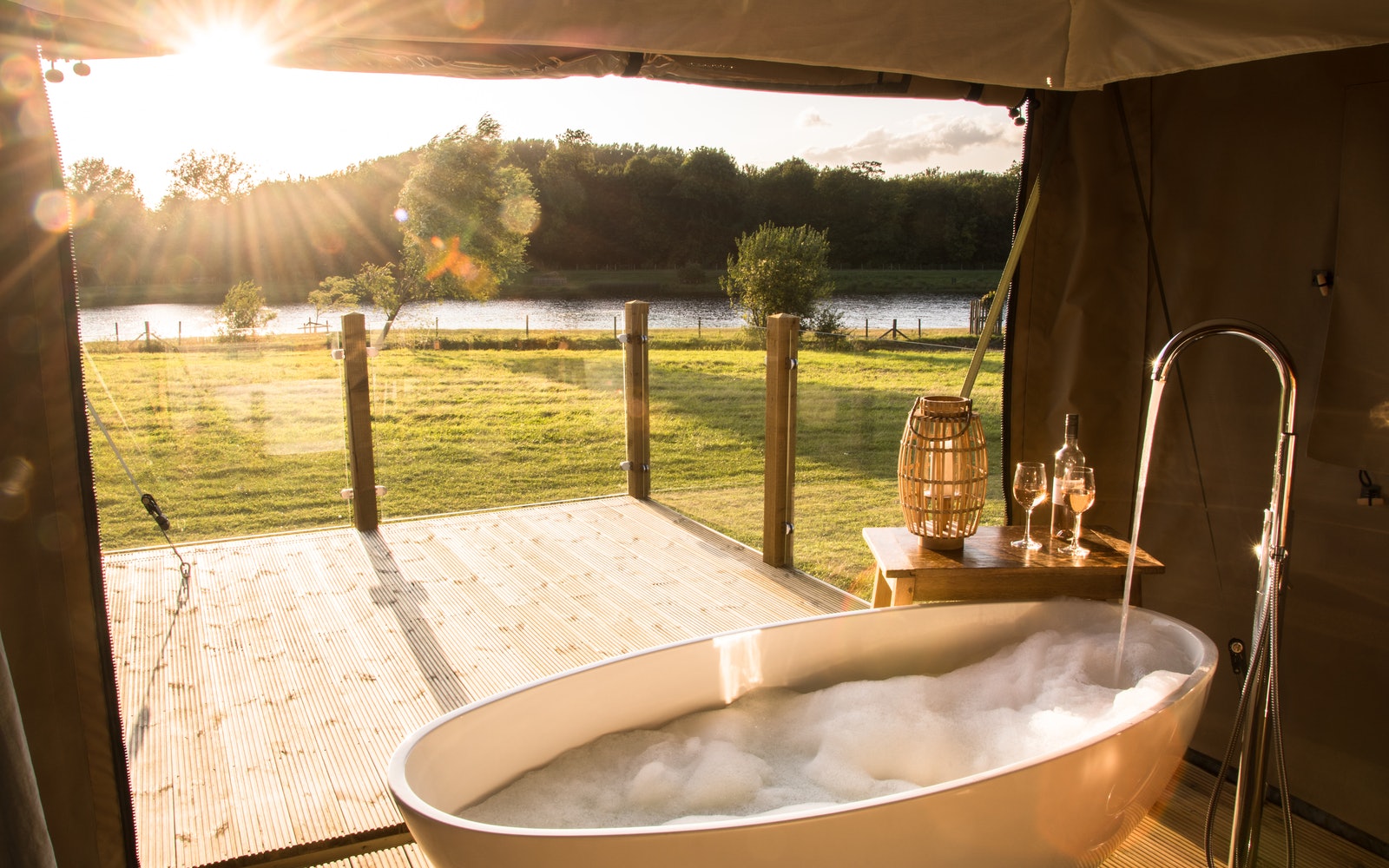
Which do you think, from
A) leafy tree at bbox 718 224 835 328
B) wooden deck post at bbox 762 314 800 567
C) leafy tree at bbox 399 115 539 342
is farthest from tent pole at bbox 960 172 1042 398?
leafy tree at bbox 399 115 539 342

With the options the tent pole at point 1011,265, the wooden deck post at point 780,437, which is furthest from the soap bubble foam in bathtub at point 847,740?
the wooden deck post at point 780,437

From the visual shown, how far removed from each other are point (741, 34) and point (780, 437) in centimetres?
189

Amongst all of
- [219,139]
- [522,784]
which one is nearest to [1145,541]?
[522,784]

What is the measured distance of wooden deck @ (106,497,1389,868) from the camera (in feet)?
6.03

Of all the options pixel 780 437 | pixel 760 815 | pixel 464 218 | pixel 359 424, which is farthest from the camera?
pixel 464 218

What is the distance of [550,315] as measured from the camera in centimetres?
532

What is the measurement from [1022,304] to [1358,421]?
0.84 meters

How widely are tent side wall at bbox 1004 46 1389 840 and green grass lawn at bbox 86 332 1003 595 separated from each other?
49.4 inches

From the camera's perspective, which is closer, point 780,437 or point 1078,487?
point 1078,487

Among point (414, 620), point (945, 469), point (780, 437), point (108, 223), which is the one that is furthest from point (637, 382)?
point (945, 469)

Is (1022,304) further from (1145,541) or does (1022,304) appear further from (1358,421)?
(1358,421)

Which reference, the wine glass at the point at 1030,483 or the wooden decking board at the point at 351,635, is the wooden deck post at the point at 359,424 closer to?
the wooden decking board at the point at 351,635

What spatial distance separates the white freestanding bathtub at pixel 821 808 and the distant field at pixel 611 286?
308 centimetres

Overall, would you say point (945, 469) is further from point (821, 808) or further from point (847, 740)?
point (821, 808)
